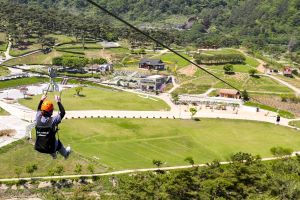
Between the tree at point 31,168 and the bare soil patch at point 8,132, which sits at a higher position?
the tree at point 31,168

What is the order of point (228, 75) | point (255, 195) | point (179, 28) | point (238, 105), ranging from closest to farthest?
point (255, 195) → point (238, 105) → point (228, 75) → point (179, 28)

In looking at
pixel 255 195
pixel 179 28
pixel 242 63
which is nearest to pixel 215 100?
pixel 242 63

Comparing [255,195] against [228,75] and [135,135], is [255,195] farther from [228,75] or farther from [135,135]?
[228,75]

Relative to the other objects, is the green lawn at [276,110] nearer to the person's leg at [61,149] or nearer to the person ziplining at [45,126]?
the person's leg at [61,149]

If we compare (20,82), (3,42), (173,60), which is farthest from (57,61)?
(173,60)

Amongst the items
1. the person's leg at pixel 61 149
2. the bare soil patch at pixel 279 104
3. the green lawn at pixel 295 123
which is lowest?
the green lawn at pixel 295 123

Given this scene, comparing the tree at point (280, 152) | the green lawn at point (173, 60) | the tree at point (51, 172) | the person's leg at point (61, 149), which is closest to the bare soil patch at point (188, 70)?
the green lawn at point (173, 60)

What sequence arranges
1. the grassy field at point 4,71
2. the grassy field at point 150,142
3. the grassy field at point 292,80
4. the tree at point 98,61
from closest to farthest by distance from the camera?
the grassy field at point 150,142, the grassy field at point 4,71, the grassy field at point 292,80, the tree at point 98,61
